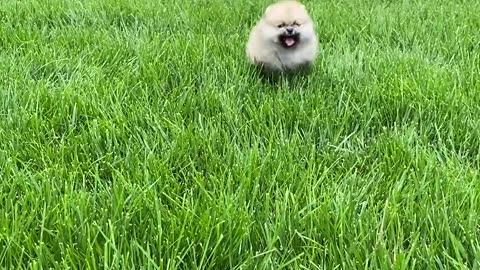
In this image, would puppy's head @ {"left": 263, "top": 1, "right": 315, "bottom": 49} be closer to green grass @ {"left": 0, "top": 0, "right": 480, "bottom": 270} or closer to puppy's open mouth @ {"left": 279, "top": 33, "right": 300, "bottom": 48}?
puppy's open mouth @ {"left": 279, "top": 33, "right": 300, "bottom": 48}

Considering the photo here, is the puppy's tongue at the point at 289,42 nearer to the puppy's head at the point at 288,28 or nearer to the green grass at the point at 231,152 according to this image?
the puppy's head at the point at 288,28

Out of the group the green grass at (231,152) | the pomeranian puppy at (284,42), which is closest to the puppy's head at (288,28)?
the pomeranian puppy at (284,42)

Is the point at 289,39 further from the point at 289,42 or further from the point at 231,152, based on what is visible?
the point at 231,152

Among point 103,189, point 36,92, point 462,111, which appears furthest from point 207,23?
point 103,189

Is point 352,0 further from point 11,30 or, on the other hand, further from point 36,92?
point 36,92

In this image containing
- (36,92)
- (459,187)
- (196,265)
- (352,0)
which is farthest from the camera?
(352,0)

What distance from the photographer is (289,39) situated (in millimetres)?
2371

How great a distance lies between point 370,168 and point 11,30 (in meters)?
1.97

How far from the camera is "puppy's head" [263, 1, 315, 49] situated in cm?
237

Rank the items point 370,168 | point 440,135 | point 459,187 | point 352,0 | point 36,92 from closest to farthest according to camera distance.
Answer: point 459,187, point 370,168, point 440,135, point 36,92, point 352,0

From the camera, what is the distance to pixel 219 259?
46.4 inches

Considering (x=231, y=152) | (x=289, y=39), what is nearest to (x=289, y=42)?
(x=289, y=39)

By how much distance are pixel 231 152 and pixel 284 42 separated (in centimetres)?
90

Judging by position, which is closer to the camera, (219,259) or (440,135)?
(219,259)
